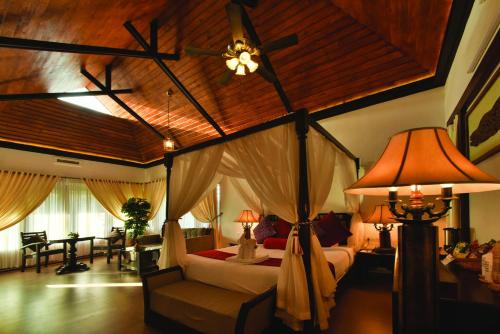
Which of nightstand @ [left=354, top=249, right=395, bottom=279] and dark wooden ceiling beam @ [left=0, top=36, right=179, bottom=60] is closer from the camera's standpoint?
dark wooden ceiling beam @ [left=0, top=36, right=179, bottom=60]

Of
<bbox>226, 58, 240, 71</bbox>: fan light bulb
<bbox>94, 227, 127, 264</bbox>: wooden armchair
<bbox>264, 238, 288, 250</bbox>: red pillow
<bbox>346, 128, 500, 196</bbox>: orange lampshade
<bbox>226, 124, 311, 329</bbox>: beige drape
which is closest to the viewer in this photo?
<bbox>346, 128, 500, 196</bbox>: orange lampshade

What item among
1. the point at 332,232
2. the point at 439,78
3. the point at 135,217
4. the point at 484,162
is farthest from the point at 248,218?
the point at 484,162

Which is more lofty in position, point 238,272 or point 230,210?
point 230,210

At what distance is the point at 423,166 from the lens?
939mm

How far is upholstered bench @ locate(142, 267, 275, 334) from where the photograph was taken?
2258 millimetres

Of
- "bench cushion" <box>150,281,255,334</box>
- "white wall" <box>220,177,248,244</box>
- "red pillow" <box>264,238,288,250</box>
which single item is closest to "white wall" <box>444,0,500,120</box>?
"bench cushion" <box>150,281,255,334</box>

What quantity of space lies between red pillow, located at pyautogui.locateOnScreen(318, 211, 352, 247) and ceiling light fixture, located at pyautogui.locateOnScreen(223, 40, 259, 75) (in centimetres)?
276

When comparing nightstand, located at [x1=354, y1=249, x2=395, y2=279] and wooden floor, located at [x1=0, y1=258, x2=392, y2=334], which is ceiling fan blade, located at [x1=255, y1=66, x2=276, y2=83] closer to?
nightstand, located at [x1=354, y1=249, x2=395, y2=279]

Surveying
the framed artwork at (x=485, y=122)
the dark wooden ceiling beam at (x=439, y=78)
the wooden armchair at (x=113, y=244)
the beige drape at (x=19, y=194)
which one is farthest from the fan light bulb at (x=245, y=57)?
the beige drape at (x=19, y=194)

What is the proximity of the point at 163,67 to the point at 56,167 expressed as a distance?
4454mm

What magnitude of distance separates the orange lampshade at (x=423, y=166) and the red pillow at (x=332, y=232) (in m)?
3.45

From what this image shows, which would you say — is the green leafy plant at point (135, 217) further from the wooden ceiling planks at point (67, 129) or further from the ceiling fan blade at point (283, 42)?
the ceiling fan blade at point (283, 42)

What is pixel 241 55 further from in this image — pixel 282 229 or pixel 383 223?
pixel 282 229

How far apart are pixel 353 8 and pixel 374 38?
0.62 meters
